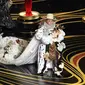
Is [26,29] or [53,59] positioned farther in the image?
[26,29]

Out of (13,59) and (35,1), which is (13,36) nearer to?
(13,59)

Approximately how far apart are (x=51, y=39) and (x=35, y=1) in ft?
2.37

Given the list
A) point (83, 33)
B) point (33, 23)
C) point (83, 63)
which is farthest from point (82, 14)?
point (83, 63)

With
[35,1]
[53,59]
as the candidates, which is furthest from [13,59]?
[35,1]

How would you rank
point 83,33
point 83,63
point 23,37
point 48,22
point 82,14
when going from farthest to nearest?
1. point 82,14
2. point 83,33
3. point 23,37
4. point 83,63
5. point 48,22

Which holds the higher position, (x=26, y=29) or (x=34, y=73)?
(x=26, y=29)

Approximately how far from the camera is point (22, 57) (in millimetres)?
1542

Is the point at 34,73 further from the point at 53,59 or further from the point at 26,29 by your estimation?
the point at 26,29

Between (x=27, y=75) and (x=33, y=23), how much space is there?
1.29ft

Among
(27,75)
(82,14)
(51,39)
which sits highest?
(82,14)

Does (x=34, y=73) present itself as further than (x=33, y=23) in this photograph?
No

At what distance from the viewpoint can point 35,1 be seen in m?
2.15

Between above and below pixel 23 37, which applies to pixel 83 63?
below

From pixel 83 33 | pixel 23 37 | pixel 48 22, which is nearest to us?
pixel 48 22
